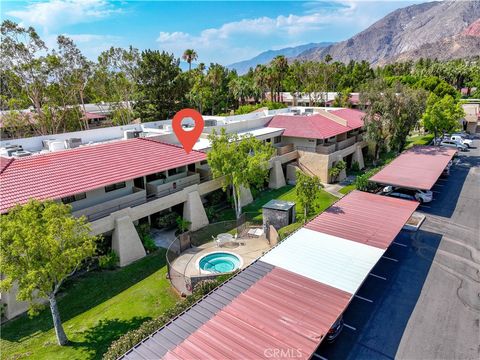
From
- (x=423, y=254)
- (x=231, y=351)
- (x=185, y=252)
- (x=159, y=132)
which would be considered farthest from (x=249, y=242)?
(x=159, y=132)

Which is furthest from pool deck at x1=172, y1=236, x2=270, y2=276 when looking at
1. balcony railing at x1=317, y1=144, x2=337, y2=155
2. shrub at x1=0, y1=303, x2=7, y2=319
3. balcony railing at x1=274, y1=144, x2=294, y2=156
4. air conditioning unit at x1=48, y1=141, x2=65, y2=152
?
balcony railing at x1=317, y1=144, x2=337, y2=155

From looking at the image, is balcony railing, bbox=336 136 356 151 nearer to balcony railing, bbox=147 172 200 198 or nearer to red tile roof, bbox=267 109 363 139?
red tile roof, bbox=267 109 363 139

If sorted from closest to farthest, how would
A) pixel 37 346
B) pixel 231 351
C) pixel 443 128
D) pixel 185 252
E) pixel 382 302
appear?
1. pixel 231 351
2. pixel 37 346
3. pixel 382 302
4. pixel 185 252
5. pixel 443 128

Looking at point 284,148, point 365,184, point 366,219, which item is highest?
point 284,148

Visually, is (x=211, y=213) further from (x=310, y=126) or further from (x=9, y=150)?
(x=310, y=126)

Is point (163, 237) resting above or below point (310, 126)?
below

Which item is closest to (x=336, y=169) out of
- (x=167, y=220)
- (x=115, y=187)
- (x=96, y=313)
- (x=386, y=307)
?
(x=167, y=220)

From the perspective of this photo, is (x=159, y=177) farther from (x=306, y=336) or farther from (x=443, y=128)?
(x=443, y=128)
